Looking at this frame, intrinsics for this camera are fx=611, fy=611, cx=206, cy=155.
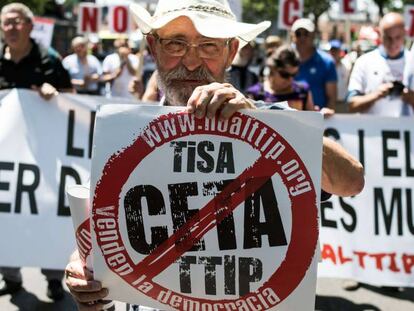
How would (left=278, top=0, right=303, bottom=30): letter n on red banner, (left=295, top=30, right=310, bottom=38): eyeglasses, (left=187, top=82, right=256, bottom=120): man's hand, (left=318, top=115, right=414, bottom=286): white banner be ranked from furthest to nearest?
(left=278, top=0, right=303, bottom=30): letter n on red banner < (left=295, top=30, right=310, bottom=38): eyeglasses < (left=318, top=115, right=414, bottom=286): white banner < (left=187, top=82, right=256, bottom=120): man's hand

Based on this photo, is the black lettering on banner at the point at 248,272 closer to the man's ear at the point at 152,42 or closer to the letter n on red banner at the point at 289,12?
the man's ear at the point at 152,42

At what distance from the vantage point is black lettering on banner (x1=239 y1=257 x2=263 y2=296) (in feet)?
4.18

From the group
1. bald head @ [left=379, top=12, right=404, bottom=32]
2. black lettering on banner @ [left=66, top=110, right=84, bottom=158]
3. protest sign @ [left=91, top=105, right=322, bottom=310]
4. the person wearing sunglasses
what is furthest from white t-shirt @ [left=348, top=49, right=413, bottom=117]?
protest sign @ [left=91, top=105, right=322, bottom=310]

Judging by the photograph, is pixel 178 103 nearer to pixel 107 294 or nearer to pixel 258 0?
pixel 107 294

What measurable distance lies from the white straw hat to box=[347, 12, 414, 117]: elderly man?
3069 mm

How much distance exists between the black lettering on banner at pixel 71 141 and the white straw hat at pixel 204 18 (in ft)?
8.34

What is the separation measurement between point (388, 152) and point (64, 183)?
Answer: 2.21 metres

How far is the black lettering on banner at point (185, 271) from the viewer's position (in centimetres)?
128

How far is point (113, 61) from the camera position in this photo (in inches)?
434

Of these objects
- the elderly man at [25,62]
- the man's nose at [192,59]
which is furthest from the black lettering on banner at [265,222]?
the elderly man at [25,62]

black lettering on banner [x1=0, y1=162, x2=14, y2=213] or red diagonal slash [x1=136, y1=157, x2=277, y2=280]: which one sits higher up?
red diagonal slash [x1=136, y1=157, x2=277, y2=280]

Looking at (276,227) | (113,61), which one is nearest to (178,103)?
(276,227)

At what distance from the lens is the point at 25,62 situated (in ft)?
14.4

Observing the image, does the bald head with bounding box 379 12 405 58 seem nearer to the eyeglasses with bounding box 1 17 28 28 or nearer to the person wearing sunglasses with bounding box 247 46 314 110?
the person wearing sunglasses with bounding box 247 46 314 110
